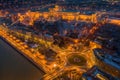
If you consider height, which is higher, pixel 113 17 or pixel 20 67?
pixel 113 17

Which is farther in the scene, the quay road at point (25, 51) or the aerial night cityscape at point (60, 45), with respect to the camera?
the quay road at point (25, 51)

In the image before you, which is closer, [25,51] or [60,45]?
[25,51]

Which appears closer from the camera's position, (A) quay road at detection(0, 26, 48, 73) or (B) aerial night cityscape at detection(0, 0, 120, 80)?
(B) aerial night cityscape at detection(0, 0, 120, 80)

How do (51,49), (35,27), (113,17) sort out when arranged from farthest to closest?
(113,17) → (35,27) → (51,49)

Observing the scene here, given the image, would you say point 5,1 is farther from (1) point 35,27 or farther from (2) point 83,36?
(2) point 83,36

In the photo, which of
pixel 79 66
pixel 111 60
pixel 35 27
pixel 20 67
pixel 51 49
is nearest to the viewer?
A: pixel 111 60

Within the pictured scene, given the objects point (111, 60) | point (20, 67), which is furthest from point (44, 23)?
point (111, 60)

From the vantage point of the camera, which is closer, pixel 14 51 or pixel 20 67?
pixel 20 67
